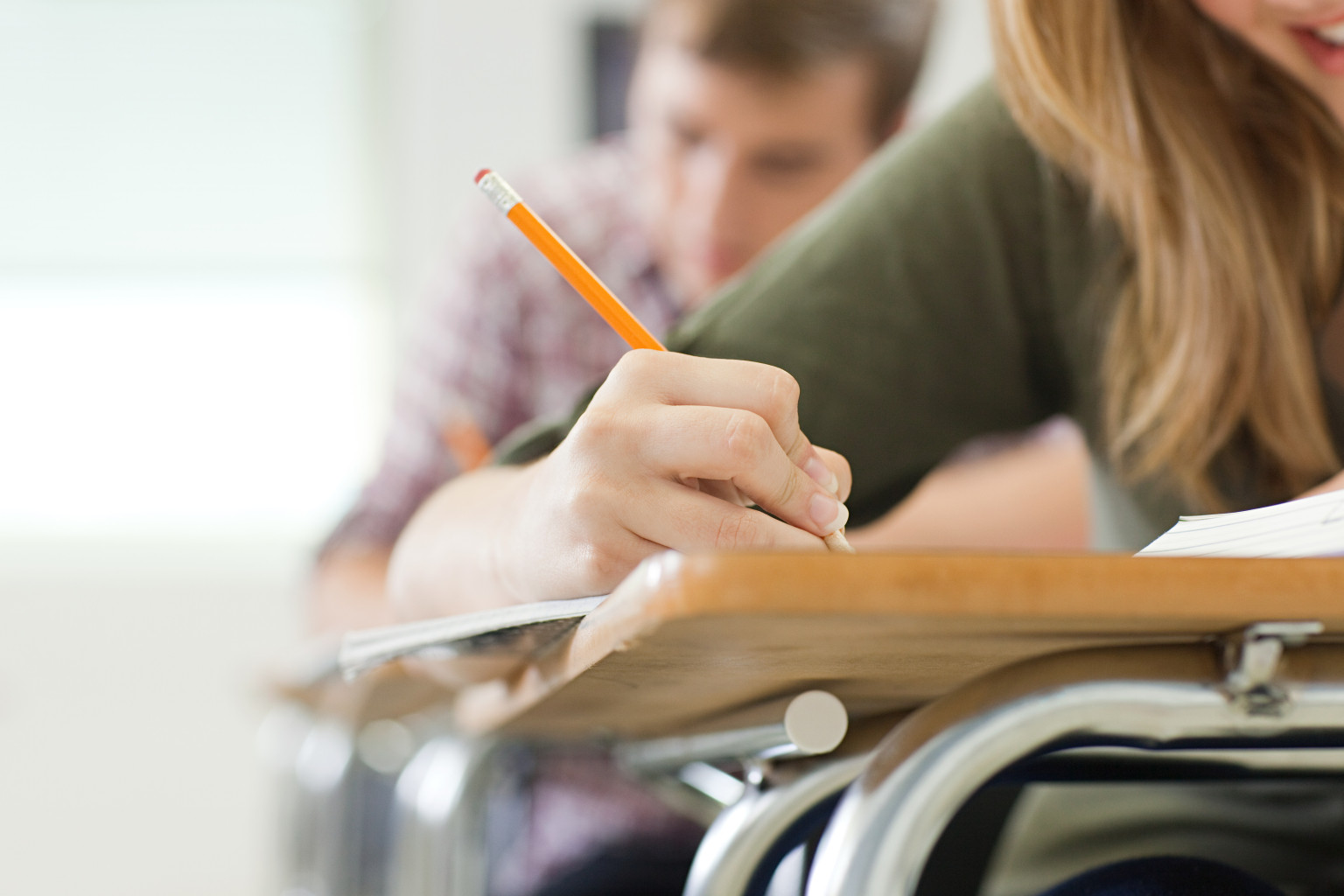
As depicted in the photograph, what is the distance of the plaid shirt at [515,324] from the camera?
1.37 m

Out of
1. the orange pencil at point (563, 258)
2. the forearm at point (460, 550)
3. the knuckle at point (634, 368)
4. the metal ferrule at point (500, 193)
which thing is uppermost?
the metal ferrule at point (500, 193)

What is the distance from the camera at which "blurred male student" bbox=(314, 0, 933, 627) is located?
1.24 meters

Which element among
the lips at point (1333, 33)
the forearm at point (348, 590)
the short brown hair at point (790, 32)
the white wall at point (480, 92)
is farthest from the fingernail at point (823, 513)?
the white wall at point (480, 92)

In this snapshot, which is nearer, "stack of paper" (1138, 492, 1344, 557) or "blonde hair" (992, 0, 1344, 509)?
"stack of paper" (1138, 492, 1344, 557)

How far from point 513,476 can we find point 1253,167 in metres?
0.43

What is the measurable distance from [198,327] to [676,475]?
3.01 m

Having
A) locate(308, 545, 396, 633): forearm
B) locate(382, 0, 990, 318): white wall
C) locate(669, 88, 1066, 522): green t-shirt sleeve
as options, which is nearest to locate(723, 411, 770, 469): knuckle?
locate(669, 88, 1066, 522): green t-shirt sleeve

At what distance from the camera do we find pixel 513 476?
1.58ft

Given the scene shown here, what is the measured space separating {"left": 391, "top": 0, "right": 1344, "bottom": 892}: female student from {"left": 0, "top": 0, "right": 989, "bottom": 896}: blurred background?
2.43 m

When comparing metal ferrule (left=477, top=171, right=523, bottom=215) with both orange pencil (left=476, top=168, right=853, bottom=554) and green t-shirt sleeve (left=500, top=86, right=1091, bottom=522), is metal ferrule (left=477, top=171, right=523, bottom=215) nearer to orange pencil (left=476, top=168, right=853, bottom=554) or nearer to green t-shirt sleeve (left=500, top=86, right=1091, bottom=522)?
orange pencil (left=476, top=168, right=853, bottom=554)

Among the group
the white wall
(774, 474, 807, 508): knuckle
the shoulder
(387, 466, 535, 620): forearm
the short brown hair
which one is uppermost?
the white wall

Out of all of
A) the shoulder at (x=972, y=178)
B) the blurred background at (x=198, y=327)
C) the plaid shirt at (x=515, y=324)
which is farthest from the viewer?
the blurred background at (x=198, y=327)

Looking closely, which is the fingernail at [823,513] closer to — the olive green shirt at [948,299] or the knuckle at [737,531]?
the knuckle at [737,531]

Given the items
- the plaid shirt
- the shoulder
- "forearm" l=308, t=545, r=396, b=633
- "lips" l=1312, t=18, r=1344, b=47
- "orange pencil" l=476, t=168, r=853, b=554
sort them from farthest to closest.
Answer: the plaid shirt, "forearm" l=308, t=545, r=396, b=633, the shoulder, "lips" l=1312, t=18, r=1344, b=47, "orange pencil" l=476, t=168, r=853, b=554
